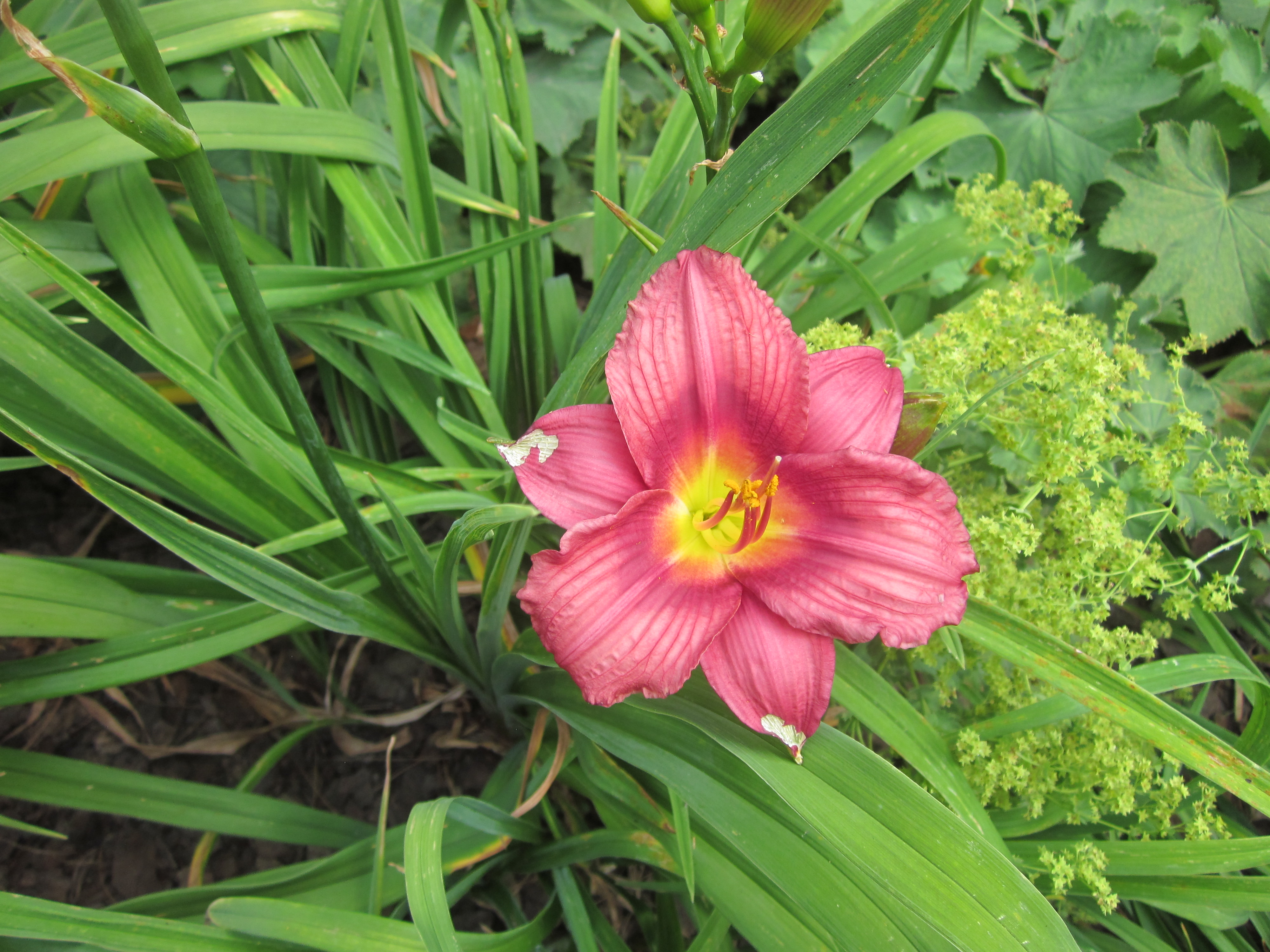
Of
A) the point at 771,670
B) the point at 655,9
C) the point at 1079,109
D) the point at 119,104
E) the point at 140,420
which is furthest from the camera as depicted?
the point at 1079,109

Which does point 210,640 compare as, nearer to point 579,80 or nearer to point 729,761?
point 729,761

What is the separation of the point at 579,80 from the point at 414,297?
Answer: 826 millimetres

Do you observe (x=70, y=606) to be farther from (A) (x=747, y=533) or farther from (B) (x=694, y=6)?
(B) (x=694, y=6)

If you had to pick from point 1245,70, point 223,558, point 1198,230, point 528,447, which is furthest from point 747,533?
point 1245,70

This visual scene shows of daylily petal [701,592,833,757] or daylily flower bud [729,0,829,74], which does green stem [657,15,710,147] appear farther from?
daylily petal [701,592,833,757]

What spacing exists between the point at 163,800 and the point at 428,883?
0.53 metres

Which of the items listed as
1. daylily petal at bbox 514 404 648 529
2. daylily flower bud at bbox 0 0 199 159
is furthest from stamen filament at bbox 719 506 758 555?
daylily flower bud at bbox 0 0 199 159

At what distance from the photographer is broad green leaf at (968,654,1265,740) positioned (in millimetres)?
876

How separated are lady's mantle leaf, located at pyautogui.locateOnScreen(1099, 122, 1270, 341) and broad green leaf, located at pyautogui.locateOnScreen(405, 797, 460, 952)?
156cm


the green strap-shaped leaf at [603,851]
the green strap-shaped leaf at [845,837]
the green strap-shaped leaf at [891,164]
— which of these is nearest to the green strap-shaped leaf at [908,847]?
the green strap-shaped leaf at [845,837]

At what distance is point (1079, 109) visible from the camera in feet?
5.13

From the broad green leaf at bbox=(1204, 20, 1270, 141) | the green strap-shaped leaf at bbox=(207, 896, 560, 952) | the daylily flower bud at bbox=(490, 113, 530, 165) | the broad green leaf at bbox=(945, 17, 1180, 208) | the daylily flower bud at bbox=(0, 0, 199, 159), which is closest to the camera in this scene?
the daylily flower bud at bbox=(0, 0, 199, 159)

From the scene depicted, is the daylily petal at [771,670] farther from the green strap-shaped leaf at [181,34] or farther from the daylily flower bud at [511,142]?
the green strap-shaped leaf at [181,34]

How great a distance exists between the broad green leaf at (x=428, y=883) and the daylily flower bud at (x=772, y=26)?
84 centimetres
